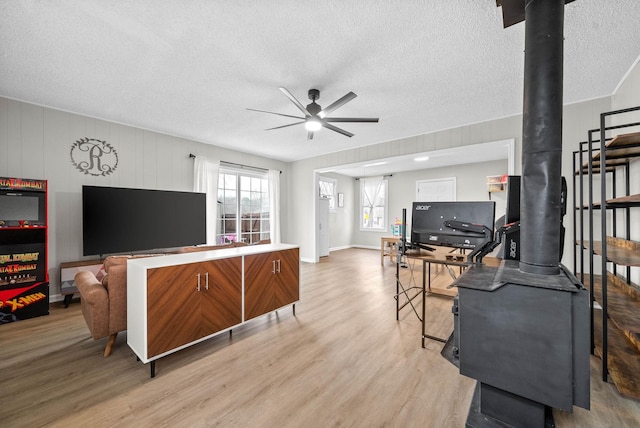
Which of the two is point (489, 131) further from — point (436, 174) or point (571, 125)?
point (436, 174)

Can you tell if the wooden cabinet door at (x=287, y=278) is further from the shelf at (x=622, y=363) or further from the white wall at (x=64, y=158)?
the white wall at (x=64, y=158)

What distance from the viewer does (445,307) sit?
3316 mm

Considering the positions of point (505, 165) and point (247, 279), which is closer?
point (247, 279)

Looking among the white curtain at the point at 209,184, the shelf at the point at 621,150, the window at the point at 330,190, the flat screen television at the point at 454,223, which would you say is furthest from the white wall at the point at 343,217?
the shelf at the point at 621,150

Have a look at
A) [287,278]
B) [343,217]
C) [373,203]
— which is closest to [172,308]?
[287,278]

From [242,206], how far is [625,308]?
5.72 m

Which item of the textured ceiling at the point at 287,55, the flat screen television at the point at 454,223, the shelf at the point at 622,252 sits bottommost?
the shelf at the point at 622,252

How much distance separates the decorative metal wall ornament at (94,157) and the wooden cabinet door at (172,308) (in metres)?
3.14

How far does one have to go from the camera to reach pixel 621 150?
6.54ft

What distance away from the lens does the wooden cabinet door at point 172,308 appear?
6.24ft

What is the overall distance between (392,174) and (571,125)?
512cm

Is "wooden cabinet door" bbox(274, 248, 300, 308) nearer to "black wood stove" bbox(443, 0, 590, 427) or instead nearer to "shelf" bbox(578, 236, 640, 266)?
"black wood stove" bbox(443, 0, 590, 427)

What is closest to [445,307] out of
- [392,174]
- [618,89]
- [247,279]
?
[247,279]

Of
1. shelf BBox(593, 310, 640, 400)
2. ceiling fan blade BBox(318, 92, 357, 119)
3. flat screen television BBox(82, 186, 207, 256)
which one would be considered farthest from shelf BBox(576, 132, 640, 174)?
flat screen television BBox(82, 186, 207, 256)
